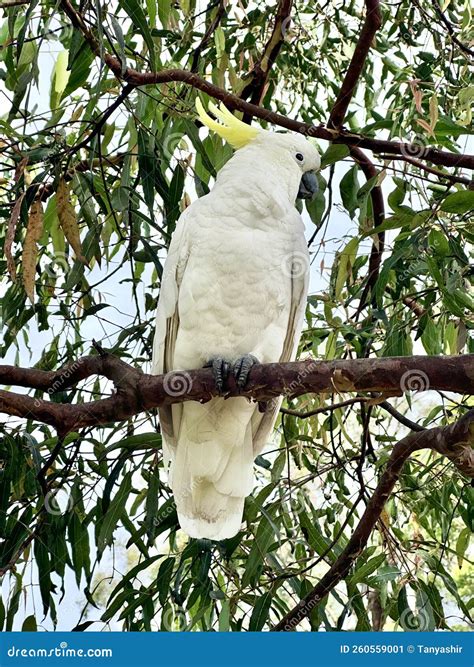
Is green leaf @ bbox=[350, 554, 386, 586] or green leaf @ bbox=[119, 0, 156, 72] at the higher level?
green leaf @ bbox=[119, 0, 156, 72]

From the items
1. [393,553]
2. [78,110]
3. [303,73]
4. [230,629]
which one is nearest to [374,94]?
[303,73]

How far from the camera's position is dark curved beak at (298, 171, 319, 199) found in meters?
1.93

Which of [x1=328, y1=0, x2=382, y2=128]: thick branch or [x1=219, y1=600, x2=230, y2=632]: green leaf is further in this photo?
[x1=328, y1=0, x2=382, y2=128]: thick branch

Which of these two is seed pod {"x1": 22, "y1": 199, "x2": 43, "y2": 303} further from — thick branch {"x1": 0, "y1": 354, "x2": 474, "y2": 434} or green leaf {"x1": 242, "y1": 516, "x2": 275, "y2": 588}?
green leaf {"x1": 242, "y1": 516, "x2": 275, "y2": 588}

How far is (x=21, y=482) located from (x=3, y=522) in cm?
14

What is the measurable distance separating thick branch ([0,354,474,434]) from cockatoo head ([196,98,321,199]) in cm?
62

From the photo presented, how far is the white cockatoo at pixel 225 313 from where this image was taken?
1.73 meters

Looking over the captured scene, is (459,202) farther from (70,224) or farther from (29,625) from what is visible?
(29,625)

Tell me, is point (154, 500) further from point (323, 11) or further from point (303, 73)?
point (323, 11)

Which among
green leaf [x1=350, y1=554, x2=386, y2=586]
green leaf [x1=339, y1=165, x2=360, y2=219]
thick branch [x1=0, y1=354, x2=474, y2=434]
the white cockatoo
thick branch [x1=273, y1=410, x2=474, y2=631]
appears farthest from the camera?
green leaf [x1=339, y1=165, x2=360, y2=219]

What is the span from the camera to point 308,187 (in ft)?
6.37

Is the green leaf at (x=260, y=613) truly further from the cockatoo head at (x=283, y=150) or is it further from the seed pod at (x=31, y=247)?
the cockatoo head at (x=283, y=150)

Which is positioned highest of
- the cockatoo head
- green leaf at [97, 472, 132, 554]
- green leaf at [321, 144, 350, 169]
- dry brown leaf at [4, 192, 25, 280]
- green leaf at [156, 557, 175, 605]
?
the cockatoo head

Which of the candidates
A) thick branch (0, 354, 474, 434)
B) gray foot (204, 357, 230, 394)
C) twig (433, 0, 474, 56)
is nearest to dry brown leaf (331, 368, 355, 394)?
thick branch (0, 354, 474, 434)
